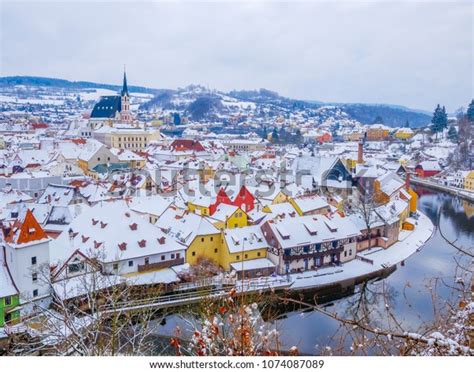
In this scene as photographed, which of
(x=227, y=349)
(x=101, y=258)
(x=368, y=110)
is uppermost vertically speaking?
(x=368, y=110)

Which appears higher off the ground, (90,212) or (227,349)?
(227,349)

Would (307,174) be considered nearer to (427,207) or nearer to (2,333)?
(427,207)

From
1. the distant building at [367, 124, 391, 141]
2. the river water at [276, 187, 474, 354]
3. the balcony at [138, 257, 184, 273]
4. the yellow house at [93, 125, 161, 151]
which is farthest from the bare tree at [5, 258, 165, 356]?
the distant building at [367, 124, 391, 141]

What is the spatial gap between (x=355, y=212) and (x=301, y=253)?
3084 mm

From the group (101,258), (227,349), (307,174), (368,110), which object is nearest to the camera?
(227,349)

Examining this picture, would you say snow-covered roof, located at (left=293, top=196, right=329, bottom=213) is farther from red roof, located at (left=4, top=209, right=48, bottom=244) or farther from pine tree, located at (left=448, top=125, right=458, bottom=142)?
pine tree, located at (left=448, top=125, right=458, bottom=142)

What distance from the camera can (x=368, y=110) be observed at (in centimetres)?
2986

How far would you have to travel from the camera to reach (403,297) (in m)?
5.52

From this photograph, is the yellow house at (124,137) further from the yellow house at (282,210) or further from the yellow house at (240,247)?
the yellow house at (240,247)

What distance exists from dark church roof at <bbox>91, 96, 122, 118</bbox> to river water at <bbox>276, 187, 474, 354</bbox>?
17.4m

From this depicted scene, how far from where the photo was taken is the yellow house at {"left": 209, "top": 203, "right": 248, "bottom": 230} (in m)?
7.05

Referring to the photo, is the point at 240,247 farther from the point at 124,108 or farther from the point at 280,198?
the point at 124,108

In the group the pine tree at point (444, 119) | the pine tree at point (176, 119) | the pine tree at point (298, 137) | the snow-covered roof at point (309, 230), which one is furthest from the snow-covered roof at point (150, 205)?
the pine tree at point (176, 119)

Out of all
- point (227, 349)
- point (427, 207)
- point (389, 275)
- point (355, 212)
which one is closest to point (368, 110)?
point (427, 207)
